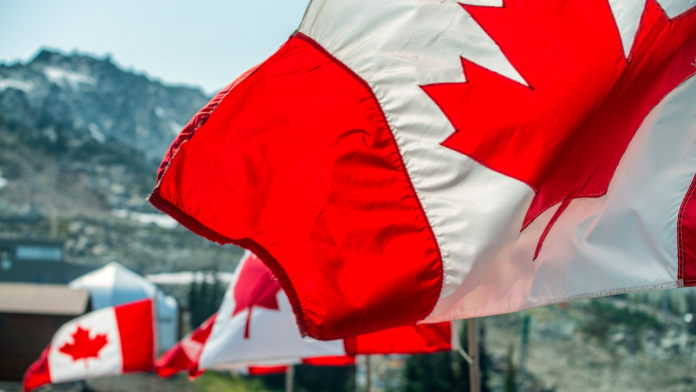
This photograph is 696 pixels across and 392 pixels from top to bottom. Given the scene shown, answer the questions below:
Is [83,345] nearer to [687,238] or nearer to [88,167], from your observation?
[687,238]

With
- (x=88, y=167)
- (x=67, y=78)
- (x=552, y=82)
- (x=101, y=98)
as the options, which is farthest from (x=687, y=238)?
(x=67, y=78)

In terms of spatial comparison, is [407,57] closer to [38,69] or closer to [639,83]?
[639,83]

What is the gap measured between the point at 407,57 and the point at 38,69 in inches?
6113

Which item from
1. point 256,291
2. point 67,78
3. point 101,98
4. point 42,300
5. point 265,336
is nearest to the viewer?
point 265,336

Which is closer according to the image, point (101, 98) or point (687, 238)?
point (687, 238)

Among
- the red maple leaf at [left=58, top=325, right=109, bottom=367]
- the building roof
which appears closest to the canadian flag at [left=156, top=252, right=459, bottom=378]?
the red maple leaf at [left=58, top=325, right=109, bottom=367]

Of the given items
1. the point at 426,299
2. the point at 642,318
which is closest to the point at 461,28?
the point at 426,299

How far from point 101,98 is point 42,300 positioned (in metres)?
127

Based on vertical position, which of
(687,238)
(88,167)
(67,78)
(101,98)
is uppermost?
(67,78)

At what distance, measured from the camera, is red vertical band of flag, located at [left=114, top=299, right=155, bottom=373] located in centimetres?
578

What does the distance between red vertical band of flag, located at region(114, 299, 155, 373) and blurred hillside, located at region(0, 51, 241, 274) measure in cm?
3071

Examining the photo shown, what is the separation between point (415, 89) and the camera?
1.80m

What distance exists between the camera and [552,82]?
1.80 metres

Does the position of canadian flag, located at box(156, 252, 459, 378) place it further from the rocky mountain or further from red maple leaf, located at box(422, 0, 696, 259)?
the rocky mountain
